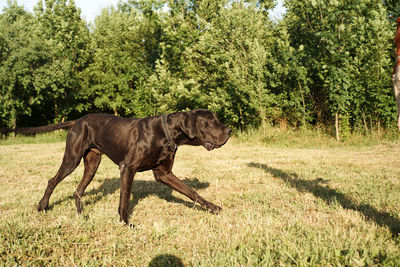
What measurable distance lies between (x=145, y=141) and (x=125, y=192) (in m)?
0.64

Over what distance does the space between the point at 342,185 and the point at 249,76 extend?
777 cm

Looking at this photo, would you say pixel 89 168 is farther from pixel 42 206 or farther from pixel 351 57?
pixel 351 57

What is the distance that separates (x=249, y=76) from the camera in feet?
39.4

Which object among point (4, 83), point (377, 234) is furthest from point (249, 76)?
point (4, 83)

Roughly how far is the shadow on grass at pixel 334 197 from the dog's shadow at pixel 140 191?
1567 millimetres

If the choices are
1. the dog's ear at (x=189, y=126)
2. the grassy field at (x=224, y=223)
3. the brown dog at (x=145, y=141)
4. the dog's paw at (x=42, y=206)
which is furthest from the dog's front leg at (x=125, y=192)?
the dog's paw at (x=42, y=206)

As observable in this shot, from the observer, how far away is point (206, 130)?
12.5ft

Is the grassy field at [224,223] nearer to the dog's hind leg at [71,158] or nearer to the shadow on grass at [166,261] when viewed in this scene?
the shadow on grass at [166,261]

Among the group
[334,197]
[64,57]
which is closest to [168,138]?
[334,197]

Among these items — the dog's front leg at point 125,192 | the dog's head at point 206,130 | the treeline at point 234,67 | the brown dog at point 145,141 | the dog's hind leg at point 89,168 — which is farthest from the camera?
the treeline at point 234,67

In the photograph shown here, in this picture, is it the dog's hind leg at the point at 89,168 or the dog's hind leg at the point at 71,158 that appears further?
the dog's hind leg at the point at 89,168

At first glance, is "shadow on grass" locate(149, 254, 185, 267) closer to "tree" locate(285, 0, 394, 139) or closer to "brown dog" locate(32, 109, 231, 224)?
"brown dog" locate(32, 109, 231, 224)

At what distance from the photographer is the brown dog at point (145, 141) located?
3615 millimetres

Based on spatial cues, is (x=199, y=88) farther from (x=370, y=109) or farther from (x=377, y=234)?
(x=377, y=234)
